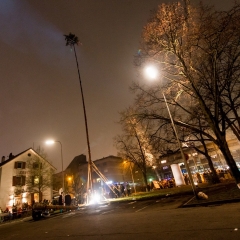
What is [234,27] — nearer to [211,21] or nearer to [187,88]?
[211,21]

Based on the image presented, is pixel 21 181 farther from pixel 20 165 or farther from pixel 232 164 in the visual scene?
pixel 232 164

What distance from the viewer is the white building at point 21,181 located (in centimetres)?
3130

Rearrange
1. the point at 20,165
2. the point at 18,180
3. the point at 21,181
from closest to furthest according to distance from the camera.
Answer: the point at 21,181
the point at 18,180
the point at 20,165

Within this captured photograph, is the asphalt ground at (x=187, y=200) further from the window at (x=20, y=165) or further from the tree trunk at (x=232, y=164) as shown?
the window at (x=20, y=165)

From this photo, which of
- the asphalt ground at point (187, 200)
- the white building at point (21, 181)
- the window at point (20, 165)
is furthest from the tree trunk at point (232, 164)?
the window at point (20, 165)

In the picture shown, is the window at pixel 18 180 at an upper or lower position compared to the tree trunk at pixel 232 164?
upper

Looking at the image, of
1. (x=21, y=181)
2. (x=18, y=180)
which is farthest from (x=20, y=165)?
(x=21, y=181)

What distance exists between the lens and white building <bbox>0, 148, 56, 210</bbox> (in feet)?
103

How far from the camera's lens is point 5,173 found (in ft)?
114

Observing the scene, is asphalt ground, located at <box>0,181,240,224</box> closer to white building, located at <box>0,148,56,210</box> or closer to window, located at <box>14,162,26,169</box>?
white building, located at <box>0,148,56,210</box>

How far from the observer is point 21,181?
33500 millimetres

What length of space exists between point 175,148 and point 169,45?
37.7 ft

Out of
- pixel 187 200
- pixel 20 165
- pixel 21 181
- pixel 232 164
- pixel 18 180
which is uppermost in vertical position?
pixel 20 165

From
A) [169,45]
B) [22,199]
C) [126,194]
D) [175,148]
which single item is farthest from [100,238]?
[22,199]
